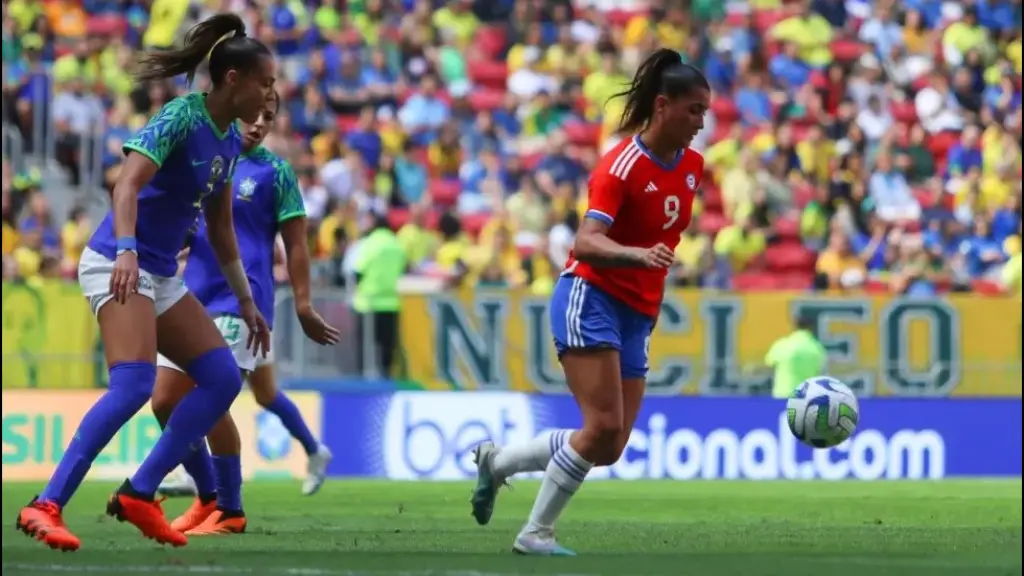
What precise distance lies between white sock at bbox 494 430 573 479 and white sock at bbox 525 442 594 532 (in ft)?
0.98

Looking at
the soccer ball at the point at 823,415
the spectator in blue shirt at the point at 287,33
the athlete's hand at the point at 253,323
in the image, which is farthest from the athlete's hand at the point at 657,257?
the spectator in blue shirt at the point at 287,33

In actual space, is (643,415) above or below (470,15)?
below

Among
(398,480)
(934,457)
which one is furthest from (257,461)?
(934,457)

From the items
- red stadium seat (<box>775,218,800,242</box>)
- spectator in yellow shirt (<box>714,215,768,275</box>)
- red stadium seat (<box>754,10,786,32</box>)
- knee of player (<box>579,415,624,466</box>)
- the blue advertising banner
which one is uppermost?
red stadium seat (<box>754,10,786,32</box>)

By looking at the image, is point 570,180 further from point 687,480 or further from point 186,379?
point 186,379

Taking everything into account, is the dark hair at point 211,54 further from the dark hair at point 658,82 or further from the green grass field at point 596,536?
the green grass field at point 596,536

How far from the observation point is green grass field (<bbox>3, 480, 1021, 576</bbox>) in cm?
873

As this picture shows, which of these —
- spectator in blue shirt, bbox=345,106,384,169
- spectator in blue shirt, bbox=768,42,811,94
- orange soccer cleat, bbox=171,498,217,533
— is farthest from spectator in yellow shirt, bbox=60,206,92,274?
orange soccer cleat, bbox=171,498,217,533

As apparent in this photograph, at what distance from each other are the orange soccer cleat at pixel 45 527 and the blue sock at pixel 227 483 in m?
2.20

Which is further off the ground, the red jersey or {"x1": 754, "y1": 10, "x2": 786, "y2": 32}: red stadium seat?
{"x1": 754, "y1": 10, "x2": 786, "y2": 32}: red stadium seat

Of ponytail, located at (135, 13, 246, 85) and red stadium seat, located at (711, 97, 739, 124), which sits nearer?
ponytail, located at (135, 13, 246, 85)

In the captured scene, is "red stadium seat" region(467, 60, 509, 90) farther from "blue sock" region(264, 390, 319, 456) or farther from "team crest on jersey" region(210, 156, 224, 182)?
"team crest on jersey" region(210, 156, 224, 182)

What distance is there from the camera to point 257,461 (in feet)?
63.5

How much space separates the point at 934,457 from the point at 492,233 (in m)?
5.23
